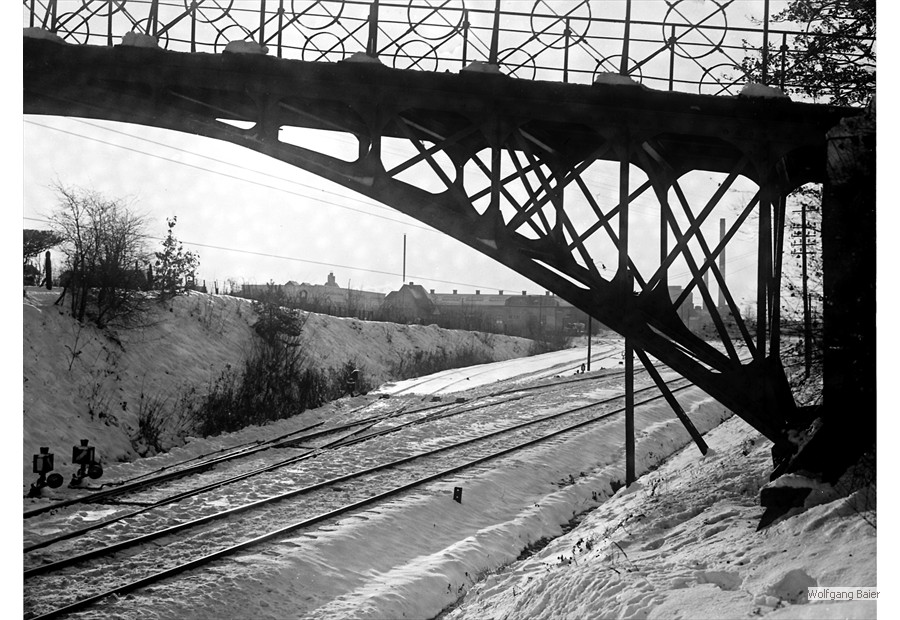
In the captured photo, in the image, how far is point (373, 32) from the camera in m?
8.59

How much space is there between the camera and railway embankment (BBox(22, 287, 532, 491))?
14219 mm

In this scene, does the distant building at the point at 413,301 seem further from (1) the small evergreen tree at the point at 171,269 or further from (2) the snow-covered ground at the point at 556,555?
(2) the snow-covered ground at the point at 556,555

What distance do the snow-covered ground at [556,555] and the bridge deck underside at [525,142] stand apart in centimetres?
184

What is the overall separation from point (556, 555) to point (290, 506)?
4.21 metres

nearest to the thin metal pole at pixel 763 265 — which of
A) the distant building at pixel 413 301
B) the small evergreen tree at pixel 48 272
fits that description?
the small evergreen tree at pixel 48 272

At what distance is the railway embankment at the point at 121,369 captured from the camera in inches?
560

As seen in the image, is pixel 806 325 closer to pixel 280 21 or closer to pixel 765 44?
pixel 765 44

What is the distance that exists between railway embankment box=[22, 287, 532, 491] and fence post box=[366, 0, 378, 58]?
8938mm

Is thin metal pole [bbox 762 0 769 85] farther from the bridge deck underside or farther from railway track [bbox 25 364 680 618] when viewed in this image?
railway track [bbox 25 364 680 618]

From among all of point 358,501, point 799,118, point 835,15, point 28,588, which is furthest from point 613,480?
point 28,588

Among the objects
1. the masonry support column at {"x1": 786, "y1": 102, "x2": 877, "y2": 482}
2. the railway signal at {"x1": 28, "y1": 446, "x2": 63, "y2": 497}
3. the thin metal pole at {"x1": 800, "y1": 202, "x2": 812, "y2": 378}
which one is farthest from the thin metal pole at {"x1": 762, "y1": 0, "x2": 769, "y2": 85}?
the railway signal at {"x1": 28, "y1": 446, "x2": 63, "y2": 497}

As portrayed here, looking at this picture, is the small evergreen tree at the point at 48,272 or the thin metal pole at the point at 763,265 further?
the small evergreen tree at the point at 48,272

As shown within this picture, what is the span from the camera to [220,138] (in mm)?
8891

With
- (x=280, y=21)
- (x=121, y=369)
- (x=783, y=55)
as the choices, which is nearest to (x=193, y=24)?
(x=280, y=21)
